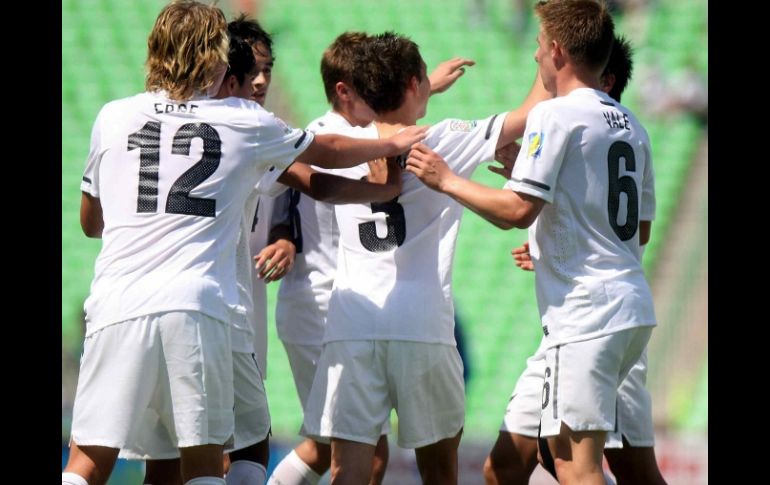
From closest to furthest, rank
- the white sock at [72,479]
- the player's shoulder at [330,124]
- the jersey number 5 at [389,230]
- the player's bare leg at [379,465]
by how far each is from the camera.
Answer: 1. the white sock at [72,479]
2. the jersey number 5 at [389,230]
3. the player's shoulder at [330,124]
4. the player's bare leg at [379,465]

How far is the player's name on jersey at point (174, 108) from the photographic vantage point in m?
4.47

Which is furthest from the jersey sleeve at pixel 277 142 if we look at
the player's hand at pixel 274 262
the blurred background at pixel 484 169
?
the blurred background at pixel 484 169

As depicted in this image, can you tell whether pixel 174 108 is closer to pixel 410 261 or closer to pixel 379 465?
pixel 410 261

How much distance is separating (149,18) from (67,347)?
3.79m

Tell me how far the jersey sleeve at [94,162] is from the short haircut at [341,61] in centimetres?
124

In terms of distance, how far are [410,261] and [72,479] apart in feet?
5.46

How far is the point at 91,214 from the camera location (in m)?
4.82

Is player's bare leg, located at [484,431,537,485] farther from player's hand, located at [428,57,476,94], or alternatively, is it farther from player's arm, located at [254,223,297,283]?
player's hand, located at [428,57,476,94]

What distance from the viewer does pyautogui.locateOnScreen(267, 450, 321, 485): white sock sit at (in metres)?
5.56

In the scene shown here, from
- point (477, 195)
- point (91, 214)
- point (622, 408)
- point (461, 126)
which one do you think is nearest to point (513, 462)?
point (622, 408)

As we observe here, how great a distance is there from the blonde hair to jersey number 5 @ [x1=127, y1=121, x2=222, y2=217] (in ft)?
0.56

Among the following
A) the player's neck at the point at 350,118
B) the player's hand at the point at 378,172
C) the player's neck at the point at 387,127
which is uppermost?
the player's neck at the point at 350,118

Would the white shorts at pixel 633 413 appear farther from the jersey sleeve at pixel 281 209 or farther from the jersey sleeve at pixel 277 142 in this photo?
the jersey sleeve at pixel 281 209
